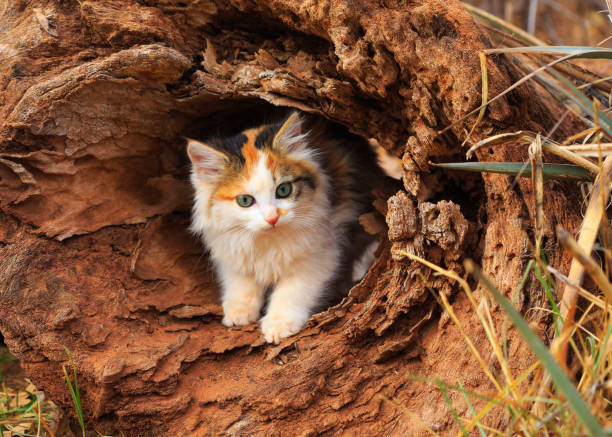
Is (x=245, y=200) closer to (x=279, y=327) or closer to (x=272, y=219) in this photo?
(x=272, y=219)

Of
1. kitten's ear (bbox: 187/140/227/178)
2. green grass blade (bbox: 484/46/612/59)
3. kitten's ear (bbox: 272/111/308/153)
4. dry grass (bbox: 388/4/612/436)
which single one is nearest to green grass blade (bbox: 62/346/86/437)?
kitten's ear (bbox: 187/140/227/178)

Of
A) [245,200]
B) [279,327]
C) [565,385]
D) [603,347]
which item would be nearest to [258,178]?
[245,200]

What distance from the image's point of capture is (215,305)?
296 cm

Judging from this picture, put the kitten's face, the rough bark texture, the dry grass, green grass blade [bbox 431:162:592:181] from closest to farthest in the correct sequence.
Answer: the dry grass → green grass blade [bbox 431:162:592:181] → the rough bark texture → the kitten's face

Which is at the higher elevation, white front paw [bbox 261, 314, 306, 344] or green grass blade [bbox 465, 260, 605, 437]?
green grass blade [bbox 465, 260, 605, 437]

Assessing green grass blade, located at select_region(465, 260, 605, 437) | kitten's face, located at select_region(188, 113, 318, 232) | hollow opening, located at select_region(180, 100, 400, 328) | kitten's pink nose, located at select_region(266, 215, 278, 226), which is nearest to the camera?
green grass blade, located at select_region(465, 260, 605, 437)

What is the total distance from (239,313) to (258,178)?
78 centimetres

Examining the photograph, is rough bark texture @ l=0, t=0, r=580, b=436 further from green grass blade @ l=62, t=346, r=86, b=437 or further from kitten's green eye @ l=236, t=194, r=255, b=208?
kitten's green eye @ l=236, t=194, r=255, b=208

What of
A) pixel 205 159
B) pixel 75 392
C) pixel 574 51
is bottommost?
pixel 75 392

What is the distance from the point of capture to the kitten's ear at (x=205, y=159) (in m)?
2.76

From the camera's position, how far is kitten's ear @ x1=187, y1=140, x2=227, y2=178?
2756 millimetres

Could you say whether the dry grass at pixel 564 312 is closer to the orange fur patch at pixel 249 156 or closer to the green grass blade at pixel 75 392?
the orange fur patch at pixel 249 156

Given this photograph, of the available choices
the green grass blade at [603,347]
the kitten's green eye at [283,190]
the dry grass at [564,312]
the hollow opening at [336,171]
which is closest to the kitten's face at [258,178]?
the kitten's green eye at [283,190]

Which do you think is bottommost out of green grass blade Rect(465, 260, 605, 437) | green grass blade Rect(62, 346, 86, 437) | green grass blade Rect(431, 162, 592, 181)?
green grass blade Rect(62, 346, 86, 437)
